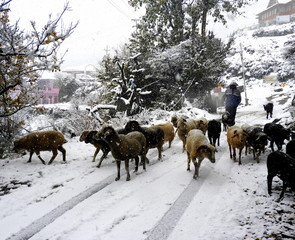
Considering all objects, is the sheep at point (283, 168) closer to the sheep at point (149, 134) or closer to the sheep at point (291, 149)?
the sheep at point (291, 149)

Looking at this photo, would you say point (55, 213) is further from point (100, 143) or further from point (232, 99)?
point (232, 99)

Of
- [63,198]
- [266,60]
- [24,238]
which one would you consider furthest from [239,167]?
[266,60]

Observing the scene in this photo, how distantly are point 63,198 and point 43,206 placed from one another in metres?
0.43

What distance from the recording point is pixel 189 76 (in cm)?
1845

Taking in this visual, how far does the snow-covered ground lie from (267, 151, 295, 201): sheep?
1.05 ft

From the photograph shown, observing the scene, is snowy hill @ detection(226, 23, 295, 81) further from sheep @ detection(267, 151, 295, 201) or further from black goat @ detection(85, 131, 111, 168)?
sheep @ detection(267, 151, 295, 201)

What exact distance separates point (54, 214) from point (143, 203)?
1661 millimetres

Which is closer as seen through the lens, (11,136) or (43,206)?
(43,206)

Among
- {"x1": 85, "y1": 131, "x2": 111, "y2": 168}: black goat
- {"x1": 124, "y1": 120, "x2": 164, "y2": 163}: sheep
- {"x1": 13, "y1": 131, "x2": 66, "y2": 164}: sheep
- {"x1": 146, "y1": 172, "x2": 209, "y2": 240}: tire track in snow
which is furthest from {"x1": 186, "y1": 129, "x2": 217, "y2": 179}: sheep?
{"x1": 13, "y1": 131, "x2": 66, "y2": 164}: sheep

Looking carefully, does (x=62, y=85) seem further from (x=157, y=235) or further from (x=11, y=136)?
(x=157, y=235)

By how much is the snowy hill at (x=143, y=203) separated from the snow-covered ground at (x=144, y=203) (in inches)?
0.6

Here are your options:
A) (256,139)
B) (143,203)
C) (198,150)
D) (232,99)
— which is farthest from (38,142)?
(232,99)

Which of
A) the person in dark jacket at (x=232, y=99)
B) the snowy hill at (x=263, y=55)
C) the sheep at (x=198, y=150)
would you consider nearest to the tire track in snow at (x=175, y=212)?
the sheep at (x=198, y=150)

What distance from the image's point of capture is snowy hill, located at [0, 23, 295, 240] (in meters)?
3.56
